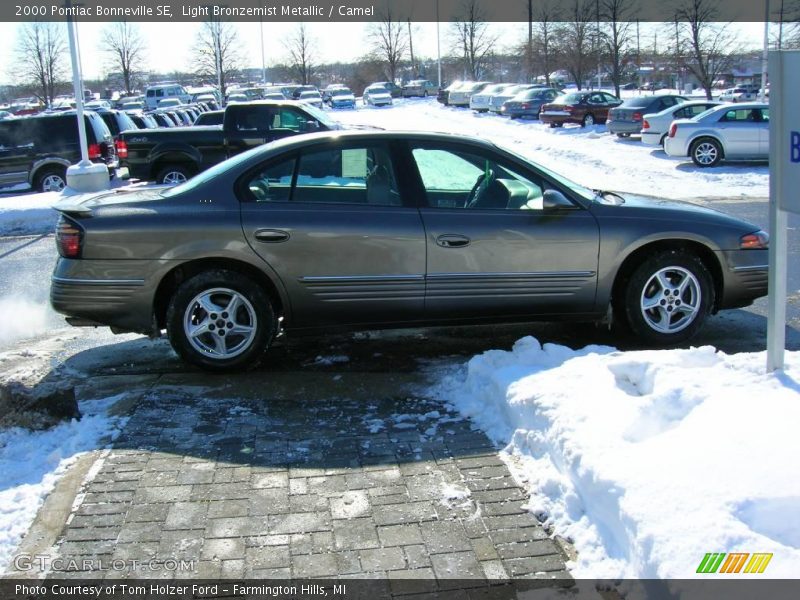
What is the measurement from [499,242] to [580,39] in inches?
1752

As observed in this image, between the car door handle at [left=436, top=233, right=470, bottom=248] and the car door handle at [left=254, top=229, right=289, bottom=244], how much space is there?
105cm

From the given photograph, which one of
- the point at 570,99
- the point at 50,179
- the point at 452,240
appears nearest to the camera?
the point at 452,240

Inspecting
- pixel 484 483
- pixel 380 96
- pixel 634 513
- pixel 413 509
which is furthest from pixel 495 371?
pixel 380 96

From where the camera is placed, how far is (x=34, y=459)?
4074mm

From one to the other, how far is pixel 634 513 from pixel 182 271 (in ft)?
11.4

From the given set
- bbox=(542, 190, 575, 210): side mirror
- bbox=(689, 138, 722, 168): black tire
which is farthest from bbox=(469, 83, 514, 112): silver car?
bbox=(542, 190, 575, 210): side mirror

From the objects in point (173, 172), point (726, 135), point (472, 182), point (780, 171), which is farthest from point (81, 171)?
point (726, 135)

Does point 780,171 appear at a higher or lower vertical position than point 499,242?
higher

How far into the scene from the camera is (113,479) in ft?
12.7

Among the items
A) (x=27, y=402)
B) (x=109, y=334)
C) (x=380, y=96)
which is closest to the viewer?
(x=27, y=402)

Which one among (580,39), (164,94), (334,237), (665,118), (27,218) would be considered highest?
(580,39)

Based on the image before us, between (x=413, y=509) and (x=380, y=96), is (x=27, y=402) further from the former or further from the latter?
(x=380, y=96)

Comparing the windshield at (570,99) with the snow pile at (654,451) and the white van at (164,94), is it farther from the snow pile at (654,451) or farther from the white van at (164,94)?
the white van at (164,94)

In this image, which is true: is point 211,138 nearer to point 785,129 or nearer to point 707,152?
point 707,152
